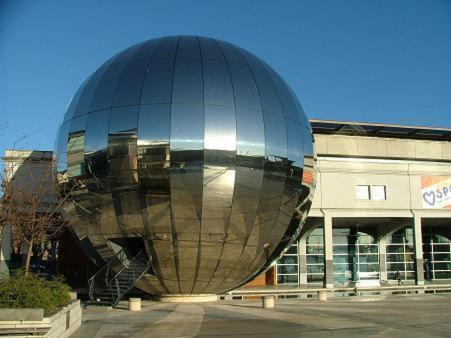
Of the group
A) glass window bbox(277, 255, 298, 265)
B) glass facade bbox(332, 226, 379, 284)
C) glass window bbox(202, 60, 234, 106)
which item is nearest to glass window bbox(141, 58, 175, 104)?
glass window bbox(202, 60, 234, 106)

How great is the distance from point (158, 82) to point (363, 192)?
64.6ft

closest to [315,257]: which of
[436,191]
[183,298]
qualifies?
[436,191]

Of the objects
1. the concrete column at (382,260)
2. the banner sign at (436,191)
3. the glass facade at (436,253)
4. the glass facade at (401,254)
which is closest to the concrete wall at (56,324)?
the banner sign at (436,191)

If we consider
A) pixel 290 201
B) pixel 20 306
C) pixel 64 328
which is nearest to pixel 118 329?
pixel 64 328

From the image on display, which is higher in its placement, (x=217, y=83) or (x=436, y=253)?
(x=217, y=83)

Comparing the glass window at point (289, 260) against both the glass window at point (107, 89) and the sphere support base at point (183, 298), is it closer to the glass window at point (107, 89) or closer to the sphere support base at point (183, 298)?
the sphere support base at point (183, 298)

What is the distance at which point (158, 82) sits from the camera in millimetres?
16125

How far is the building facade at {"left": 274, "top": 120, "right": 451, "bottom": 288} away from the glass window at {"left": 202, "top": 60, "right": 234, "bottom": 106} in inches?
628

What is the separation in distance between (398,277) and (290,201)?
22.8 metres

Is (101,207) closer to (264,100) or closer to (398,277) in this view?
(264,100)

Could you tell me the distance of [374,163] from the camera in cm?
3294

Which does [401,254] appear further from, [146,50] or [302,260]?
[146,50]

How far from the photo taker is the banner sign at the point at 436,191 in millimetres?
33750

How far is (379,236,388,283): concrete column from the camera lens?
3747 centimetres
